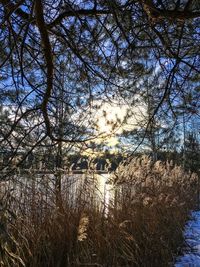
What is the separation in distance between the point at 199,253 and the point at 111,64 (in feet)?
9.71

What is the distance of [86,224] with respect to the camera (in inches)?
123

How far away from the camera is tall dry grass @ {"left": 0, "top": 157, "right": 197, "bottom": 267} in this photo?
285 centimetres

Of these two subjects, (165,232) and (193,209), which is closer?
(165,232)

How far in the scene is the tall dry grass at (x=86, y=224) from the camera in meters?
2.85

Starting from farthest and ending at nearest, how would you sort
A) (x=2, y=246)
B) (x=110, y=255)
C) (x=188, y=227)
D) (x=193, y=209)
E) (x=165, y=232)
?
(x=193, y=209), (x=188, y=227), (x=165, y=232), (x=110, y=255), (x=2, y=246)

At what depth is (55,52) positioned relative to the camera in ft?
12.5

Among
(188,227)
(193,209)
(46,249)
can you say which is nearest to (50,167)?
(46,249)

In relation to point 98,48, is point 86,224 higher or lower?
lower

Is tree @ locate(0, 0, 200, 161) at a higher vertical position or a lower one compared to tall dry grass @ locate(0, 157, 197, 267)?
higher

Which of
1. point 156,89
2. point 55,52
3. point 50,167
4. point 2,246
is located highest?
point 55,52

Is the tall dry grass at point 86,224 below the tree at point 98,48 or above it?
below

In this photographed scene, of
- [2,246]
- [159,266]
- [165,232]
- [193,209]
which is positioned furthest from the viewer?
[193,209]

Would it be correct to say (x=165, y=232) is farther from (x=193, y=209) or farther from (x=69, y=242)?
(x=193, y=209)

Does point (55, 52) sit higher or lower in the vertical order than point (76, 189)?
higher
